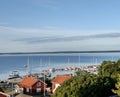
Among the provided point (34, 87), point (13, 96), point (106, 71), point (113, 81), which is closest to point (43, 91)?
point (34, 87)

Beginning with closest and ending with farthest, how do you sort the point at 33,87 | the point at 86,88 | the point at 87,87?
1. the point at 86,88
2. the point at 87,87
3. the point at 33,87

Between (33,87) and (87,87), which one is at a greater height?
(87,87)

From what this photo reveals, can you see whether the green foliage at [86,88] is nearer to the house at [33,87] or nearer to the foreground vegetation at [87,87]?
the foreground vegetation at [87,87]

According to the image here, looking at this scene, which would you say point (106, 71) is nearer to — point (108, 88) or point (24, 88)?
point (108, 88)

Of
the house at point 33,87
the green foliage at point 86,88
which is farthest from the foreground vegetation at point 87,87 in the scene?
the house at point 33,87

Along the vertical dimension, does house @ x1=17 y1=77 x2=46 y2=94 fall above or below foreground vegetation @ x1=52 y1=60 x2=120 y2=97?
below

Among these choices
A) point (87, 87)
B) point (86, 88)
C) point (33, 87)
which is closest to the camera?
point (86, 88)

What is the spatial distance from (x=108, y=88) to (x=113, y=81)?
127 cm

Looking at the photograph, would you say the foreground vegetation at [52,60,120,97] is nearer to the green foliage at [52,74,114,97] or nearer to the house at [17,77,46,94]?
the green foliage at [52,74,114,97]

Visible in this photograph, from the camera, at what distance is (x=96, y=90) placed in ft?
80.7

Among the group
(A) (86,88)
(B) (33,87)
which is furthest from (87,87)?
(B) (33,87)

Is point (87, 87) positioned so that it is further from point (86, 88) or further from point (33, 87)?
point (33, 87)

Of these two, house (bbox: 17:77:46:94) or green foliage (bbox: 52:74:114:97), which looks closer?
green foliage (bbox: 52:74:114:97)

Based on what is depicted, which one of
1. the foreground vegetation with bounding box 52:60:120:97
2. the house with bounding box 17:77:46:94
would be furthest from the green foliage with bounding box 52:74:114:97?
the house with bounding box 17:77:46:94
